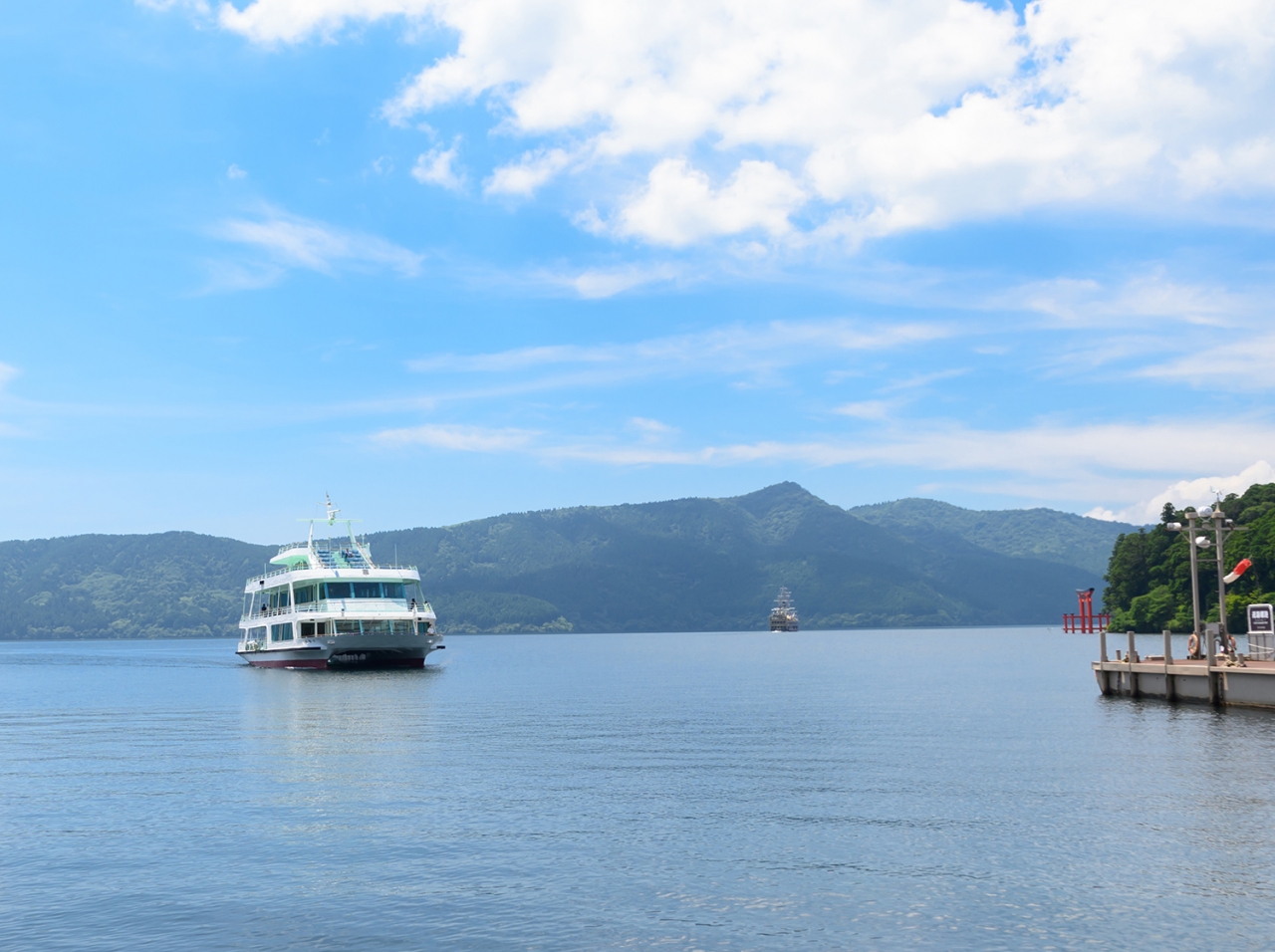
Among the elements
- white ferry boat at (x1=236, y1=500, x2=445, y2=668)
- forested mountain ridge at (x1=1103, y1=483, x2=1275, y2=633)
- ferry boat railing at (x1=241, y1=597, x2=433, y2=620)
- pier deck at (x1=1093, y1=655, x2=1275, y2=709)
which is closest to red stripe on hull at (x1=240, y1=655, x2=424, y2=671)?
white ferry boat at (x1=236, y1=500, x2=445, y2=668)

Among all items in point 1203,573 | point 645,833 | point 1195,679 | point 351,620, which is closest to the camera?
point 645,833

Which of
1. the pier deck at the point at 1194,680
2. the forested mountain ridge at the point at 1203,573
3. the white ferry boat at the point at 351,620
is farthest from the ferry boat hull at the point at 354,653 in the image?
the forested mountain ridge at the point at 1203,573

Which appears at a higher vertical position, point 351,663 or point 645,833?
point 645,833

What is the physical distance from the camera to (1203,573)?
573 ft

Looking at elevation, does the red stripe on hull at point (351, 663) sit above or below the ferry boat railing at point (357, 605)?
below

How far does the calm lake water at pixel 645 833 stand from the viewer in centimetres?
1953

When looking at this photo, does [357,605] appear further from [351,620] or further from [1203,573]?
[1203,573]

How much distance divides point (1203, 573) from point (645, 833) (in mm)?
171525

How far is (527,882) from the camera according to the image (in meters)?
22.3

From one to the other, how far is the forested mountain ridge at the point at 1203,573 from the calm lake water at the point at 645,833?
119m

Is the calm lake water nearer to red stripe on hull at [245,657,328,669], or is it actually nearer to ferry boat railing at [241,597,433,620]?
ferry boat railing at [241,597,433,620]

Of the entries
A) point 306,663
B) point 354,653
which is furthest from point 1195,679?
point 306,663

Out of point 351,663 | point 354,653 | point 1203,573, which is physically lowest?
point 351,663

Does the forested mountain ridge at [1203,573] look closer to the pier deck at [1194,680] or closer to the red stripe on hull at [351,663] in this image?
the pier deck at [1194,680]
